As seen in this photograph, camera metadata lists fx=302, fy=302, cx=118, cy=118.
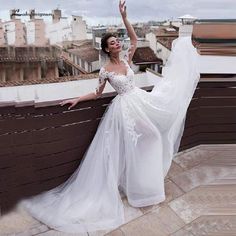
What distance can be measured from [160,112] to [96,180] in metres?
0.76

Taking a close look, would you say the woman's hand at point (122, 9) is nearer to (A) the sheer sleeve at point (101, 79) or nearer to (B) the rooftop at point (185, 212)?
(A) the sheer sleeve at point (101, 79)

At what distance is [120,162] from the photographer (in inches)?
96.9

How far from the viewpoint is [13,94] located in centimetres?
1076

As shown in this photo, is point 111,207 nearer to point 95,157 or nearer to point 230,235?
point 95,157

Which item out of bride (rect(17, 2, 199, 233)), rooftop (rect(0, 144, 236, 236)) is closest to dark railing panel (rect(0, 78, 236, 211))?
bride (rect(17, 2, 199, 233))

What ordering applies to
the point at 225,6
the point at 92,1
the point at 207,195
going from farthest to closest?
the point at 92,1, the point at 225,6, the point at 207,195

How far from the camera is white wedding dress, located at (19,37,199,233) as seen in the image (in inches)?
93.0

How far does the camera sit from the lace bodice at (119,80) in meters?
2.35

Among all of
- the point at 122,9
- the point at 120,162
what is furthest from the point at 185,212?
the point at 122,9

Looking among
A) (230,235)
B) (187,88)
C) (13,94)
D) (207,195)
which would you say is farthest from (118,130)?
(13,94)

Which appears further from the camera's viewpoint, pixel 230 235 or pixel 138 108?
pixel 138 108

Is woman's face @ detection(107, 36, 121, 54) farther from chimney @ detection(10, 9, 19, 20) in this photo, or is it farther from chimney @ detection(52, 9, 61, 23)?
chimney @ detection(10, 9, 19, 20)

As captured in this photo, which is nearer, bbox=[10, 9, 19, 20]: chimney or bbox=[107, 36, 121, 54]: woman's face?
bbox=[107, 36, 121, 54]: woman's face

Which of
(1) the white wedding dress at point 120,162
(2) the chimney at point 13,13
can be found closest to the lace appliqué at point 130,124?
(1) the white wedding dress at point 120,162
